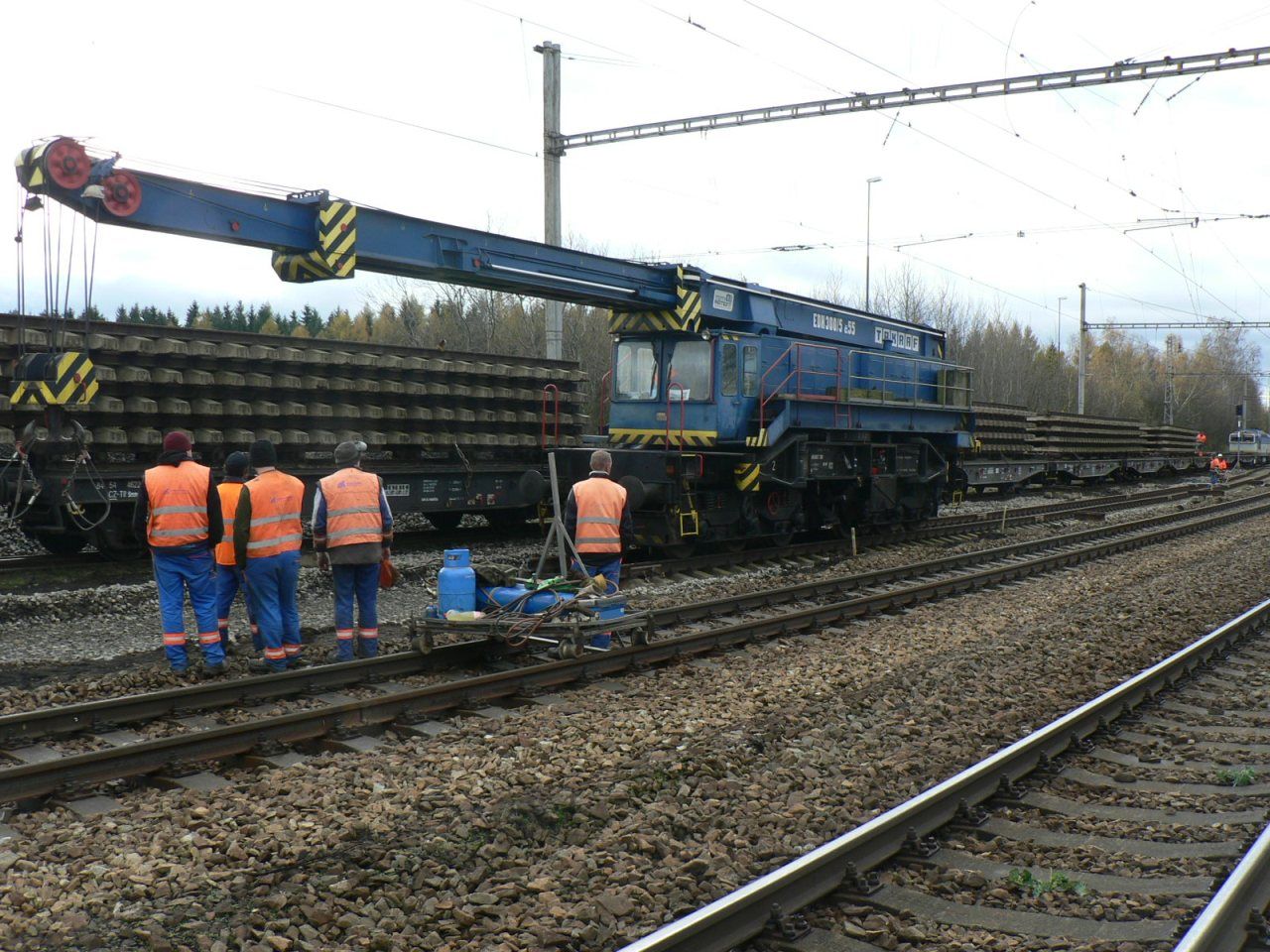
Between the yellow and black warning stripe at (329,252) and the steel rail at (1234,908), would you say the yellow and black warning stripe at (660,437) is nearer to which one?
the yellow and black warning stripe at (329,252)

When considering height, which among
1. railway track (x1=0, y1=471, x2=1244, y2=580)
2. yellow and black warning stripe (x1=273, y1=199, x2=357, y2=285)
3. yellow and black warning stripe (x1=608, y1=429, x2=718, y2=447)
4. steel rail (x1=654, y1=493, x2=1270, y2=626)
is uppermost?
yellow and black warning stripe (x1=273, y1=199, x2=357, y2=285)

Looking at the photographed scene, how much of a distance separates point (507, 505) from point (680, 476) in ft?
9.19

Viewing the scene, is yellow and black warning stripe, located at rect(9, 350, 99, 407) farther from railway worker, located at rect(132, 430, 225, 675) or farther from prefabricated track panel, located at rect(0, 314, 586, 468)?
railway worker, located at rect(132, 430, 225, 675)

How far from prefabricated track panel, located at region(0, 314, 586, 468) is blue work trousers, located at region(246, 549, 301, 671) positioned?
11.2ft

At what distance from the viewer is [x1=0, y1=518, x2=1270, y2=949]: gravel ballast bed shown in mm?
3754

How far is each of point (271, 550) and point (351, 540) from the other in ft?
1.99

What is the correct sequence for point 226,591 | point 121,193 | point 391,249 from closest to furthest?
1. point 121,193
2. point 226,591
3. point 391,249

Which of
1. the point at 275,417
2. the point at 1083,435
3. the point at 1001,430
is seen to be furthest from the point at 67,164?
the point at 1083,435

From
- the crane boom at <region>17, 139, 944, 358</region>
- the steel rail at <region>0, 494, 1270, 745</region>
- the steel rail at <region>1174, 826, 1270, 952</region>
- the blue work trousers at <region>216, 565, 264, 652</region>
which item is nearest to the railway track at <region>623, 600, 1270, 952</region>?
the steel rail at <region>1174, 826, 1270, 952</region>

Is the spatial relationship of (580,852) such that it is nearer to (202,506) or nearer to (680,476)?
(202,506)

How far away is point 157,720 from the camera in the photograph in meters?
6.23

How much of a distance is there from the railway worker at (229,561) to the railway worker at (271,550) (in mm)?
108

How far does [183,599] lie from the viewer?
297 inches

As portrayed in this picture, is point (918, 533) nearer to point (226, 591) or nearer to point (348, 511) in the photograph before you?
point (348, 511)
